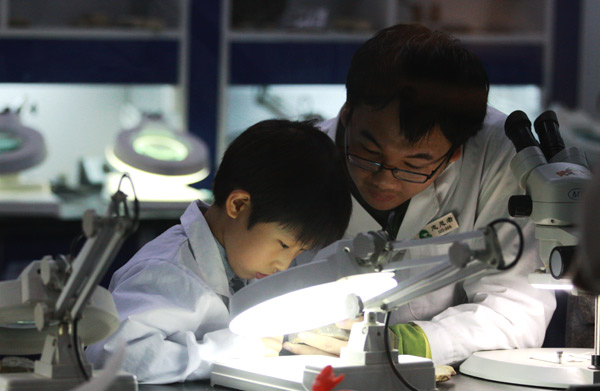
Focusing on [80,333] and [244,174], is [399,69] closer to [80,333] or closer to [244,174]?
[244,174]

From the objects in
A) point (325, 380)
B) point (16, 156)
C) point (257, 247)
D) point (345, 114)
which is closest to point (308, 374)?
point (325, 380)

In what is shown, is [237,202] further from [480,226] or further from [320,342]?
[480,226]

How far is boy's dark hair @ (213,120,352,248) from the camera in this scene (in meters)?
1.31

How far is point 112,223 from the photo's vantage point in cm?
82

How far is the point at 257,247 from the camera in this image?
136 centimetres

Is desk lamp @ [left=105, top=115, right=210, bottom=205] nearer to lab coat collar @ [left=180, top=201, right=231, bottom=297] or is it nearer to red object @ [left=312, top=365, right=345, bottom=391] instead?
lab coat collar @ [left=180, top=201, right=231, bottom=297]

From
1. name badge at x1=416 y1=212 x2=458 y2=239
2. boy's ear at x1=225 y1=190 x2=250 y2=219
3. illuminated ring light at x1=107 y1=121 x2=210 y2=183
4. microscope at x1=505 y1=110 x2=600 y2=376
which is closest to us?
microscope at x1=505 y1=110 x2=600 y2=376

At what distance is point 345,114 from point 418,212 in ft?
0.88

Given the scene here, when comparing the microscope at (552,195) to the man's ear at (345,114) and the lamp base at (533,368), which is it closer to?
the lamp base at (533,368)

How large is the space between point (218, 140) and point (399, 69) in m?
1.97

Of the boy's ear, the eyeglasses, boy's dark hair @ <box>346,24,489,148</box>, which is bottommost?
the boy's ear

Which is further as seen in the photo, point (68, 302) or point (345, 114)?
point (345, 114)

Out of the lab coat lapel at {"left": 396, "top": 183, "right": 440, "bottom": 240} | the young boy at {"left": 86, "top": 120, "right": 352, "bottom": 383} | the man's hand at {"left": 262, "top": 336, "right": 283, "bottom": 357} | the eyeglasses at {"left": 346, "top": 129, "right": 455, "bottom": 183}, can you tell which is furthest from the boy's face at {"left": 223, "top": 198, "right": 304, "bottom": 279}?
the lab coat lapel at {"left": 396, "top": 183, "right": 440, "bottom": 240}

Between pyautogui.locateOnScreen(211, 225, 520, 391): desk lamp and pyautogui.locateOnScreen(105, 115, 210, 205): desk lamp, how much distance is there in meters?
0.80
